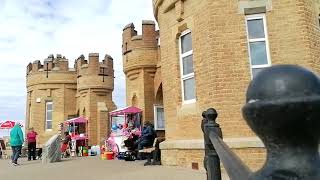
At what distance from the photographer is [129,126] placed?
2002 cm

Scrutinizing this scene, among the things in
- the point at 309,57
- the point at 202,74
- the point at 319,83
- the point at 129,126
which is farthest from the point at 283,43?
the point at 129,126

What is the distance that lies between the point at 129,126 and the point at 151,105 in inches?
74.7

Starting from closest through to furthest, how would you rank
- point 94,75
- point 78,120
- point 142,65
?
1. point 142,65
2. point 78,120
3. point 94,75

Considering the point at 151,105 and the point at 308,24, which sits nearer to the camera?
the point at 308,24

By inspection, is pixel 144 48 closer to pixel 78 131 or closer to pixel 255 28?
pixel 78 131

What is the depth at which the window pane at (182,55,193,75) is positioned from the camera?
11.2 m

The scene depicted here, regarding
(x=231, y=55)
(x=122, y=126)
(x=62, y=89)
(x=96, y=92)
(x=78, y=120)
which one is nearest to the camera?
(x=231, y=55)

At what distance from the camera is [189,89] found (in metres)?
11.2

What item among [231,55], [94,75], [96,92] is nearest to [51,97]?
[96,92]

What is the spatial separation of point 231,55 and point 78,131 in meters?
20.7

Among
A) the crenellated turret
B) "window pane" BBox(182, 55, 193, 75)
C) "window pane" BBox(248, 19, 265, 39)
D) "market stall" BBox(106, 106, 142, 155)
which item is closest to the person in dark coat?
"market stall" BBox(106, 106, 142, 155)

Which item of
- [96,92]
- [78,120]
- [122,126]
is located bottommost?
[122,126]

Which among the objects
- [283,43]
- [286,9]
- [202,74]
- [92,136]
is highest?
[286,9]

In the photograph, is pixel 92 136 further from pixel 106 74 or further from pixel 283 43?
pixel 283 43
